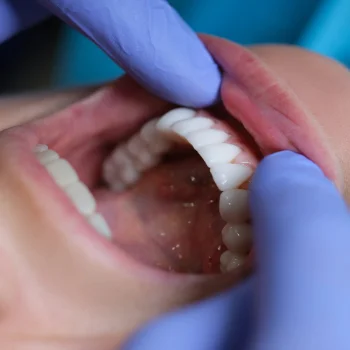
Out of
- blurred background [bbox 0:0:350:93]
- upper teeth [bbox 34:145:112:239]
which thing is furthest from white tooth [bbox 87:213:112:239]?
blurred background [bbox 0:0:350:93]

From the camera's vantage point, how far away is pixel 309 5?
1.08m

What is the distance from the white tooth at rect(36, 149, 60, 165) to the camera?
33.4 inches

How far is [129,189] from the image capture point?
998 millimetres

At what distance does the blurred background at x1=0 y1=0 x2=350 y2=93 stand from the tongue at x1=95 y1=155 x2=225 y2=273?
261 mm

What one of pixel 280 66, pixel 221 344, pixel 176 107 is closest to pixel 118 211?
pixel 176 107

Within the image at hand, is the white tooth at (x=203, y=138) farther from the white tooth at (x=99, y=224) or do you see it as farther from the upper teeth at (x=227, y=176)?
the white tooth at (x=99, y=224)

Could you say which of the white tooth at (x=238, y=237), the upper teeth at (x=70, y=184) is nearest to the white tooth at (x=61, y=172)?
the upper teeth at (x=70, y=184)

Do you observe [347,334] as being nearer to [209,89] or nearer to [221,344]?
[221,344]

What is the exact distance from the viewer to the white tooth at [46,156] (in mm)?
848

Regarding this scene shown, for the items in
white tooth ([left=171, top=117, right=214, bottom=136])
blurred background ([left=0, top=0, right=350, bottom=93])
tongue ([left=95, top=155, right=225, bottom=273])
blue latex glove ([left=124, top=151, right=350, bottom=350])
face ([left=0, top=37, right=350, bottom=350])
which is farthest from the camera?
blurred background ([left=0, top=0, right=350, bottom=93])

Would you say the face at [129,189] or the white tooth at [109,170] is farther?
the white tooth at [109,170]

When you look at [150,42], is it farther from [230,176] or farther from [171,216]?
[171,216]

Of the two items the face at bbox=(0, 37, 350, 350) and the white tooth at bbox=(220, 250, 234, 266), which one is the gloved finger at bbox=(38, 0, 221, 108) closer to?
the face at bbox=(0, 37, 350, 350)

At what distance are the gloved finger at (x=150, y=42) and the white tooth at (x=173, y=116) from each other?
0.03m
